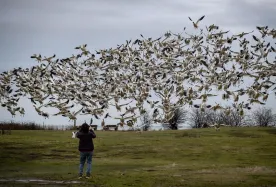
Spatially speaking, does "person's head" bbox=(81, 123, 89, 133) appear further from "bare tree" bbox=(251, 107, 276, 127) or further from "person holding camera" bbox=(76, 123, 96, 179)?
"bare tree" bbox=(251, 107, 276, 127)

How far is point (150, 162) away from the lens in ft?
153

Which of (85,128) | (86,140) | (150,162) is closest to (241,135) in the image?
(150,162)

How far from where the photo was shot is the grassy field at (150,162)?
29.6 m

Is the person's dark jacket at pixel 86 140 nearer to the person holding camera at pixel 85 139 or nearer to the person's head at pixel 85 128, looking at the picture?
the person holding camera at pixel 85 139

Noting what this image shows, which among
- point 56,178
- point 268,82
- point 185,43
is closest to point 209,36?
point 185,43

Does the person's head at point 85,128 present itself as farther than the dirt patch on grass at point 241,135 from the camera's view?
No

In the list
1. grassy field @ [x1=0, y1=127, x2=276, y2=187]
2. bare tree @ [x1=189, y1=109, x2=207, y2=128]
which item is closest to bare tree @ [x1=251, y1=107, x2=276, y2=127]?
bare tree @ [x1=189, y1=109, x2=207, y2=128]

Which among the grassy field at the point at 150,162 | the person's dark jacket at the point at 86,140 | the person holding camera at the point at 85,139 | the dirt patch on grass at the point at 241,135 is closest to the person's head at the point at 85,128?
the person holding camera at the point at 85,139

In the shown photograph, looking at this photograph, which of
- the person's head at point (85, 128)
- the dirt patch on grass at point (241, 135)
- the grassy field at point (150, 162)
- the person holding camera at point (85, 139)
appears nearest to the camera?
the person's head at point (85, 128)

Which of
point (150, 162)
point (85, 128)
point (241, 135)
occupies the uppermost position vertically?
point (85, 128)

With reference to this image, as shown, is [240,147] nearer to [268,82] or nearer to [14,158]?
[14,158]

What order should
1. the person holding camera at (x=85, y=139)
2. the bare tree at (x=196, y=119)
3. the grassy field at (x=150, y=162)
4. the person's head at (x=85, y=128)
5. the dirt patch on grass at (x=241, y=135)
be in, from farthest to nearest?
the bare tree at (x=196, y=119) < the dirt patch on grass at (x=241, y=135) < the grassy field at (x=150, y=162) < the person holding camera at (x=85, y=139) < the person's head at (x=85, y=128)

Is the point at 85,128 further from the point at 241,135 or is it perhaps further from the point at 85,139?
the point at 241,135

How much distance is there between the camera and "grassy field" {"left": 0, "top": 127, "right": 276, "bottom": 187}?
29.6m
